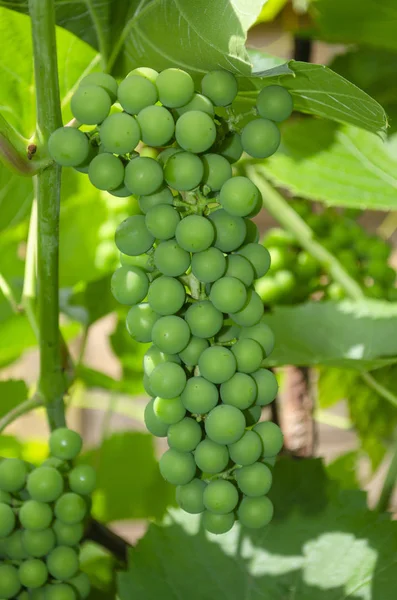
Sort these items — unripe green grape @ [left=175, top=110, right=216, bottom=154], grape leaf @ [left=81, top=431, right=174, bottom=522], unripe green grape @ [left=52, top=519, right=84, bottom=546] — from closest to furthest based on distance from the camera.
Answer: unripe green grape @ [left=175, top=110, right=216, bottom=154] < unripe green grape @ [left=52, top=519, right=84, bottom=546] < grape leaf @ [left=81, top=431, right=174, bottom=522]

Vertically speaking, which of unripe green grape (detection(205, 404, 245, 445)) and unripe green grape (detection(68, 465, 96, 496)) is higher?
unripe green grape (detection(205, 404, 245, 445))

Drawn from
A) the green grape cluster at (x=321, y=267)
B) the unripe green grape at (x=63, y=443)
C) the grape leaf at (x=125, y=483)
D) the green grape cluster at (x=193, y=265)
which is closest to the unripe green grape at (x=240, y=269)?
the green grape cluster at (x=193, y=265)

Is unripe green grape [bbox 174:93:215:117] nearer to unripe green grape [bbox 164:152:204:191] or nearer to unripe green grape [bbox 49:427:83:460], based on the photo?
unripe green grape [bbox 164:152:204:191]

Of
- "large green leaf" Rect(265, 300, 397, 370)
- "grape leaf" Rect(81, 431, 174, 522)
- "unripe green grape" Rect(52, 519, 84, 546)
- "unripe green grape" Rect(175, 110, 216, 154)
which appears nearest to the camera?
"unripe green grape" Rect(175, 110, 216, 154)

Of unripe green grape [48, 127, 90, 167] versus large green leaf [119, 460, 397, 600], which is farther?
large green leaf [119, 460, 397, 600]

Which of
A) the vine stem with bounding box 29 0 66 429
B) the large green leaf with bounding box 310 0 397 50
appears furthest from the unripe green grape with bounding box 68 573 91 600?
the large green leaf with bounding box 310 0 397 50

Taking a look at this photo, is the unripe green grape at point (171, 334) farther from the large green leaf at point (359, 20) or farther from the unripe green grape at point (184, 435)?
the large green leaf at point (359, 20)

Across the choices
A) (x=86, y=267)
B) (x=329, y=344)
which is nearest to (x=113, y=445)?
(x=86, y=267)

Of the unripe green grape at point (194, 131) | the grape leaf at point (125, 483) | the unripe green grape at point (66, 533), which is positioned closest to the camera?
the unripe green grape at point (194, 131)
